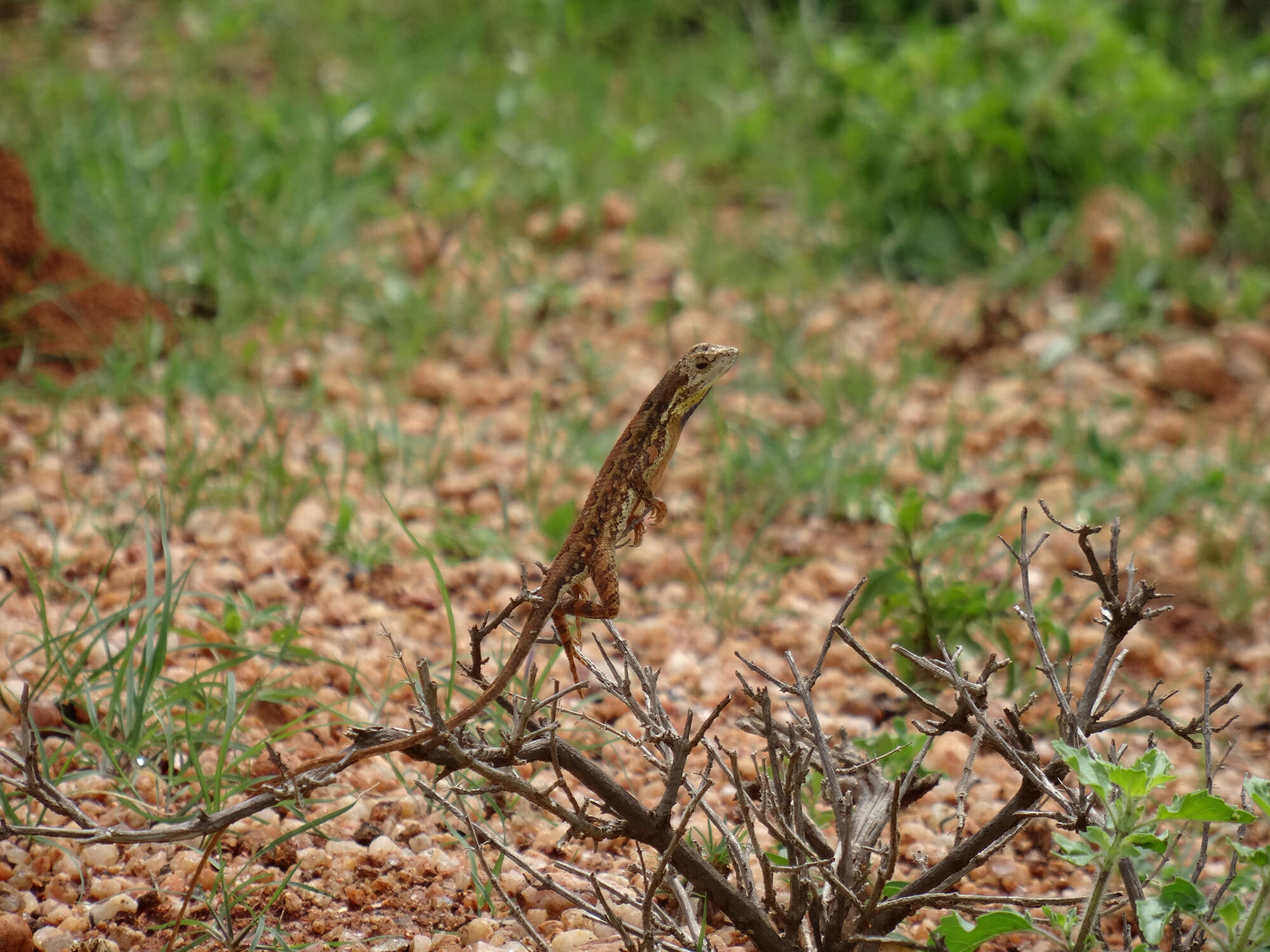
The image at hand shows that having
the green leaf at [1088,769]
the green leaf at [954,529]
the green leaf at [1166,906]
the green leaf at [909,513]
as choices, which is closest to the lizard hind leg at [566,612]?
the green leaf at [1088,769]

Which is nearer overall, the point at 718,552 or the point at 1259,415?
the point at 718,552

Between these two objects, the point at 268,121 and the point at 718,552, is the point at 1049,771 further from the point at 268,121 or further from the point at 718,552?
the point at 268,121

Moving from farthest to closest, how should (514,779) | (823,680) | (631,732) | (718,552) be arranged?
1. (718,552)
2. (823,680)
3. (631,732)
4. (514,779)

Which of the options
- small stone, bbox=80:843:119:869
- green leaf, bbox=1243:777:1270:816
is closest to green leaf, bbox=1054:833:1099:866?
green leaf, bbox=1243:777:1270:816

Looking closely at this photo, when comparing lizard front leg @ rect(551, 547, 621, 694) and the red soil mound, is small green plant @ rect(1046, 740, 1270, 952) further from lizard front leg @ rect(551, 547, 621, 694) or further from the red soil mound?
the red soil mound

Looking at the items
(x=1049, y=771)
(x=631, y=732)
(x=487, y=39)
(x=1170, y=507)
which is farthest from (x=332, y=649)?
(x=487, y=39)

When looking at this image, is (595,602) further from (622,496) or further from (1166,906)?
(1166,906)

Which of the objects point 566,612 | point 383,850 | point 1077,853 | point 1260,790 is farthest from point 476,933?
point 1260,790
